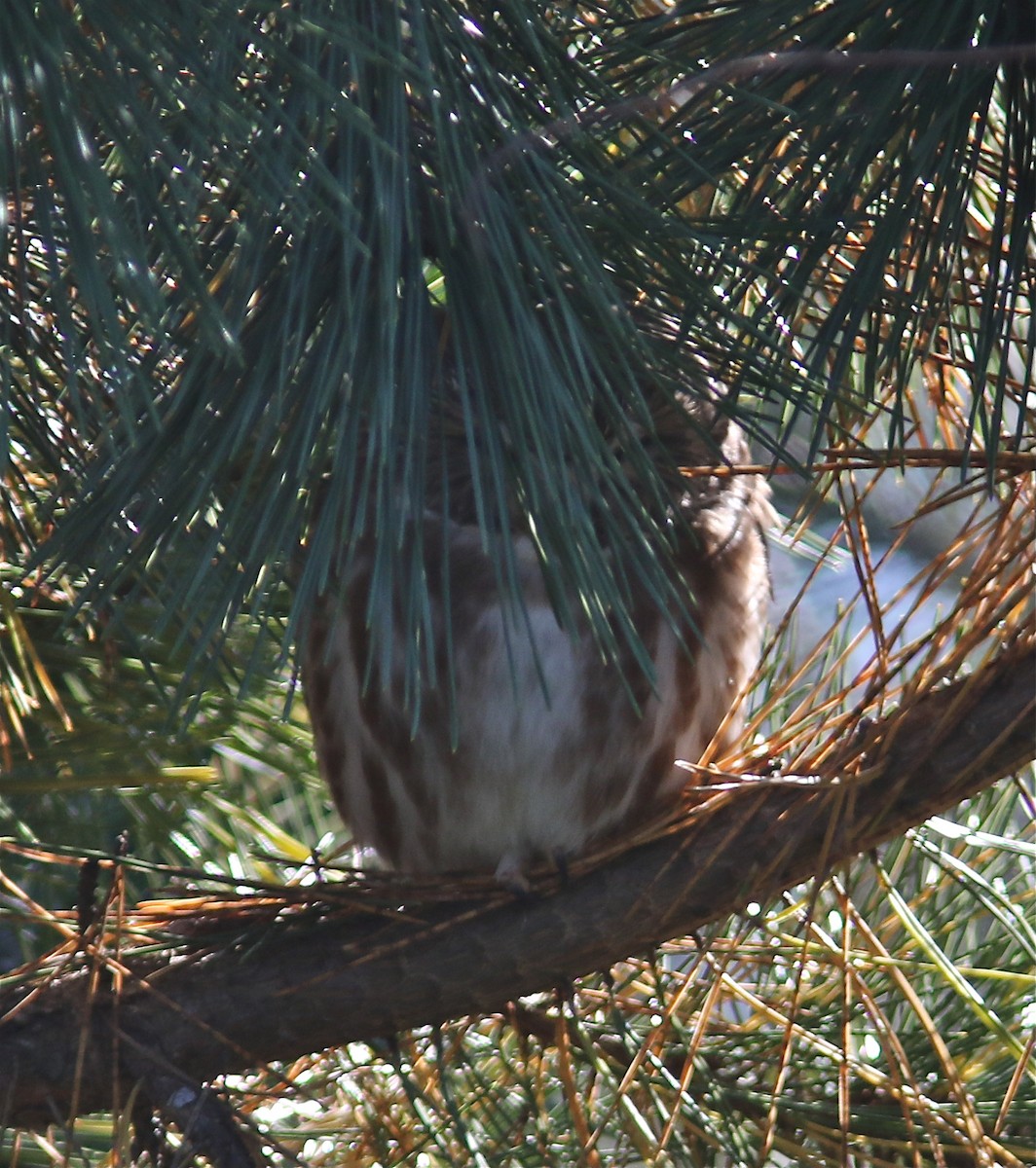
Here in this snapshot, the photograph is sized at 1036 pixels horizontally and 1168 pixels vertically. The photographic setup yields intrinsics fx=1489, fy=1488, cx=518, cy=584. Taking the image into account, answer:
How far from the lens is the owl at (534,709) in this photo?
4.63 ft

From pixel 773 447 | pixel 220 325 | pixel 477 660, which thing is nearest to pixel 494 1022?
pixel 477 660

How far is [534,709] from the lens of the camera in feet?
4.73

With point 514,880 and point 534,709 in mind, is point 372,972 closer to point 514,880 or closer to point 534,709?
point 514,880

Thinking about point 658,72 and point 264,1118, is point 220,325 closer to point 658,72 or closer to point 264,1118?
point 658,72

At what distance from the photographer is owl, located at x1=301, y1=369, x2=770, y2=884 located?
4.63 ft

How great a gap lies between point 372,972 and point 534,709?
0.97 feet

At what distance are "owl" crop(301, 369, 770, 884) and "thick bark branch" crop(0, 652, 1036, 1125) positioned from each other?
4.3 inches

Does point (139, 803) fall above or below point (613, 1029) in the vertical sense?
above

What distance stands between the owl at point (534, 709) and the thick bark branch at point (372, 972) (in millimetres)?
109

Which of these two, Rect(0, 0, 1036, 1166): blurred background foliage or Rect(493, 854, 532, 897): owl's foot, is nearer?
Rect(0, 0, 1036, 1166): blurred background foliage

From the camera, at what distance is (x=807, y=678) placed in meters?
2.19

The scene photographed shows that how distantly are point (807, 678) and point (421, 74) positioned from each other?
1609mm

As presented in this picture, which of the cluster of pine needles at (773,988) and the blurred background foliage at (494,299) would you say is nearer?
the blurred background foliage at (494,299)

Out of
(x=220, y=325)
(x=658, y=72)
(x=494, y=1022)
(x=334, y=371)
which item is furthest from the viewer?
(x=494, y=1022)
